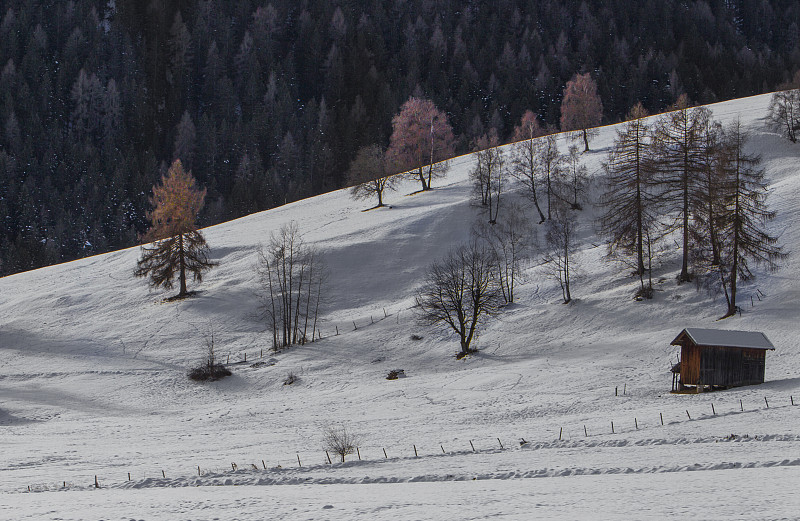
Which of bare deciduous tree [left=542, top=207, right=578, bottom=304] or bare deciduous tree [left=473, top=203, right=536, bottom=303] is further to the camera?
bare deciduous tree [left=473, top=203, right=536, bottom=303]

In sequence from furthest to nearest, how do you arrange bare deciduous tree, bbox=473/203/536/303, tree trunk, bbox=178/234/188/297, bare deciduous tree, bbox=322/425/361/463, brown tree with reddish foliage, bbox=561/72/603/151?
brown tree with reddish foliage, bbox=561/72/603/151
bare deciduous tree, bbox=473/203/536/303
tree trunk, bbox=178/234/188/297
bare deciduous tree, bbox=322/425/361/463

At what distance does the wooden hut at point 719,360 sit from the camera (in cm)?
3866

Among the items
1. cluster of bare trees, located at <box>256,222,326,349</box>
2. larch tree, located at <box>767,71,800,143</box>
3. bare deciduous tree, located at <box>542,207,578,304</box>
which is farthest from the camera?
larch tree, located at <box>767,71,800,143</box>

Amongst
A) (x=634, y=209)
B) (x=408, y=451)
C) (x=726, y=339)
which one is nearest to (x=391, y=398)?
(x=408, y=451)

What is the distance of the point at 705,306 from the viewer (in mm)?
49344

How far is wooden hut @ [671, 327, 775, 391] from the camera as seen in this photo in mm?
38656

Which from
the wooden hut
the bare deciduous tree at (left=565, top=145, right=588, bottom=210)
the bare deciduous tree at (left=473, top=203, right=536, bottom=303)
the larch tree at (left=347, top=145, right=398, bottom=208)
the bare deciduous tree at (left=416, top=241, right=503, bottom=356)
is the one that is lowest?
the wooden hut

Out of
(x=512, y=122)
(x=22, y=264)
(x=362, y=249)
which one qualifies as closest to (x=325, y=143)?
(x=512, y=122)

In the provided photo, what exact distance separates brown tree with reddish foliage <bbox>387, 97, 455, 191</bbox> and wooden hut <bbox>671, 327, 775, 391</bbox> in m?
53.0

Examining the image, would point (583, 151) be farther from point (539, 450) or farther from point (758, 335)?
point (539, 450)

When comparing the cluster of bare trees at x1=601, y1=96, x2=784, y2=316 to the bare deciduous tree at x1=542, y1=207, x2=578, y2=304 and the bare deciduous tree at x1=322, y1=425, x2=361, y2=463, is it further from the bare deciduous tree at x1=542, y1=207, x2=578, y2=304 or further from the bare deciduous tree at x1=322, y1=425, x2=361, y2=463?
the bare deciduous tree at x1=322, y1=425, x2=361, y2=463

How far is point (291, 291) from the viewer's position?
61.8 metres

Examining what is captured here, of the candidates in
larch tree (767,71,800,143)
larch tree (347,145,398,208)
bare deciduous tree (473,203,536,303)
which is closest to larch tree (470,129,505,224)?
bare deciduous tree (473,203,536,303)

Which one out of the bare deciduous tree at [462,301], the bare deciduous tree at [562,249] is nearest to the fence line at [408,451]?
the bare deciduous tree at [462,301]
